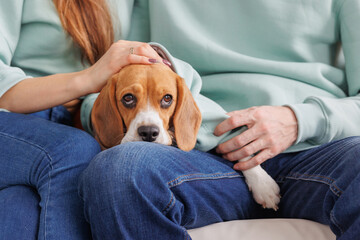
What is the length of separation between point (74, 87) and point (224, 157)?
646 mm

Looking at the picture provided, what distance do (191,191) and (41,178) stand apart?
0.47 metres

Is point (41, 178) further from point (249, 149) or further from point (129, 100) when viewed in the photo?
point (249, 149)

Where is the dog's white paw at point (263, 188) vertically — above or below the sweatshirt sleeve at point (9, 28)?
below

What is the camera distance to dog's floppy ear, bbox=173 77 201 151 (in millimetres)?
1224

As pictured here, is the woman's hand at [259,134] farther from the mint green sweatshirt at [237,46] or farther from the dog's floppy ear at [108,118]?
the dog's floppy ear at [108,118]

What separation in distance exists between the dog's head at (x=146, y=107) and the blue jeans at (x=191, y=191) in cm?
13

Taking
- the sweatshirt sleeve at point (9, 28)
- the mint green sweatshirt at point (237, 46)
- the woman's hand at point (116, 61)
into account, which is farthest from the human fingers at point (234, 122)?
the sweatshirt sleeve at point (9, 28)

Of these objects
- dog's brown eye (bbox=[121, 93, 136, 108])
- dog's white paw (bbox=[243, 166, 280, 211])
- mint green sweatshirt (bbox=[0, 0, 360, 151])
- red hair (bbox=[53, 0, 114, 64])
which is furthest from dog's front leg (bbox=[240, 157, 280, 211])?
red hair (bbox=[53, 0, 114, 64])

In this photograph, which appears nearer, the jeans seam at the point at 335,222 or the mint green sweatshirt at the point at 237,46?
the jeans seam at the point at 335,222

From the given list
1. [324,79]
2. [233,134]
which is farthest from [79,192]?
[324,79]

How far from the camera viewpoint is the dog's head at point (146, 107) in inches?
47.9

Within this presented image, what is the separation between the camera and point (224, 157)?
1270mm

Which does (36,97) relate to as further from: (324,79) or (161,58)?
(324,79)

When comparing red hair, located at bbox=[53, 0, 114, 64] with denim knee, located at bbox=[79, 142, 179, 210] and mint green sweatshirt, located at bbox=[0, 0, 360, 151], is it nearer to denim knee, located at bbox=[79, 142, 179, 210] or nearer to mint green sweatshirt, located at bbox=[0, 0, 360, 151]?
mint green sweatshirt, located at bbox=[0, 0, 360, 151]
